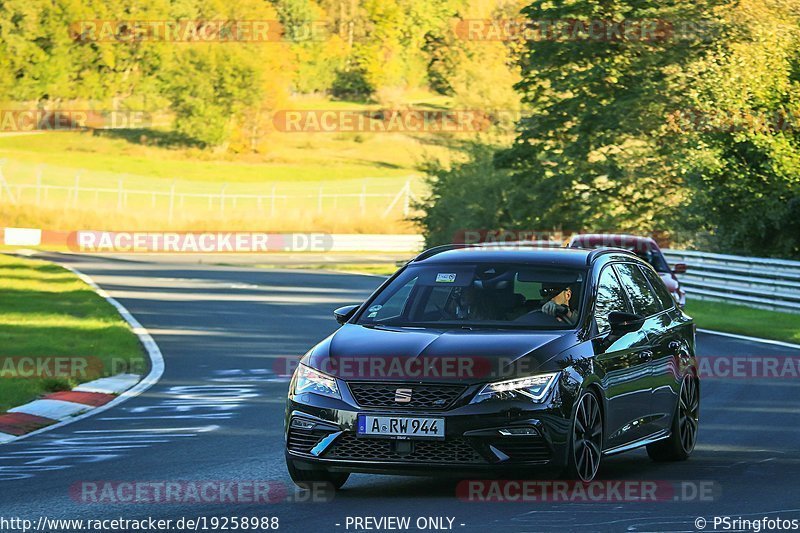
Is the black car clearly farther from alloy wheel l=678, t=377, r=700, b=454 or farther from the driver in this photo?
alloy wheel l=678, t=377, r=700, b=454

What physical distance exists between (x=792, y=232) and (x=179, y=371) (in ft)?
63.7

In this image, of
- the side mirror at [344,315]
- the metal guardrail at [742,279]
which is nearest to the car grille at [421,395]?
the side mirror at [344,315]

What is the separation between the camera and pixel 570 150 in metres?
44.8

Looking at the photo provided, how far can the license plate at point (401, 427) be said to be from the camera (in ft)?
28.6

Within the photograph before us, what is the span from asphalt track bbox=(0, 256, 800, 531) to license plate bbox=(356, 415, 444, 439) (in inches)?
16.9

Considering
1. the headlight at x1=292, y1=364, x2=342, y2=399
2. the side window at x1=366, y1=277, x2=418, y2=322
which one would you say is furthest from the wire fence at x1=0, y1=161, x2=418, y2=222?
the headlight at x1=292, y1=364, x2=342, y2=399

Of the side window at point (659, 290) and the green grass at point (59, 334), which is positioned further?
the green grass at point (59, 334)

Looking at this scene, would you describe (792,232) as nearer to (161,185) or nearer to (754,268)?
(754,268)

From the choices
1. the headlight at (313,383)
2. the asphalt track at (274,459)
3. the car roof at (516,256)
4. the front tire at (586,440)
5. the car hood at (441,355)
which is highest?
the car roof at (516,256)

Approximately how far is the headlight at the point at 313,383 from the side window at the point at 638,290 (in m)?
2.77

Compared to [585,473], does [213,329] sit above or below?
below

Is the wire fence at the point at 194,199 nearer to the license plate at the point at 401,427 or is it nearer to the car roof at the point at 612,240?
the car roof at the point at 612,240

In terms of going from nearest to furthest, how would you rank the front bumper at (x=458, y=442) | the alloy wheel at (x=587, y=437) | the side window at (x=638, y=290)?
the front bumper at (x=458, y=442) → the alloy wheel at (x=587, y=437) → the side window at (x=638, y=290)

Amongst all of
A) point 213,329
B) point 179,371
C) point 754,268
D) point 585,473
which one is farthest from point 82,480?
point 754,268
